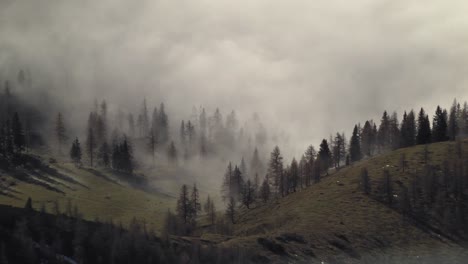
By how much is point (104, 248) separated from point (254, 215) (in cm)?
8370

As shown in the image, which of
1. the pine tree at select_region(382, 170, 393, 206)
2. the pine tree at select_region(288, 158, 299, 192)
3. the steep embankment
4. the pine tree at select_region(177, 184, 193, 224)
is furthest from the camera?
the pine tree at select_region(288, 158, 299, 192)

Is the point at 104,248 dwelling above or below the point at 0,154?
below

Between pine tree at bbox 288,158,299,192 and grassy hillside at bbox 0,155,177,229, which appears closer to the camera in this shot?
grassy hillside at bbox 0,155,177,229

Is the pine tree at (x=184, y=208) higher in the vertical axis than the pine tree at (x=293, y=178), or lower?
lower

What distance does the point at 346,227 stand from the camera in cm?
13775

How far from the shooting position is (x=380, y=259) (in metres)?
126

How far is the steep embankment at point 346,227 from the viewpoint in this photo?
121750 millimetres

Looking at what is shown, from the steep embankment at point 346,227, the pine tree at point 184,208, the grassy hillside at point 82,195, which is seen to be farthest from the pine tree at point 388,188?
the grassy hillside at point 82,195

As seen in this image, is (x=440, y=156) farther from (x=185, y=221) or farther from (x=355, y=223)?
(x=185, y=221)

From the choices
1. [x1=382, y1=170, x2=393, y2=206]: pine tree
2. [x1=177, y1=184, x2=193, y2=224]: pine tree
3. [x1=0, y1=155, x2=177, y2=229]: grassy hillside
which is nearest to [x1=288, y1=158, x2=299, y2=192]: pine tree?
[x1=382, y1=170, x2=393, y2=206]: pine tree

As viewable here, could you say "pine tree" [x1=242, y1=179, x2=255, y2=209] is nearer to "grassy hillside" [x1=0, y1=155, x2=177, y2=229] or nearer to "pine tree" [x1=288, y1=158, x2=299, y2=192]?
"pine tree" [x1=288, y1=158, x2=299, y2=192]

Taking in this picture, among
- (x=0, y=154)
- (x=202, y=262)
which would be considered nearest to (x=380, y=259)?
(x=202, y=262)

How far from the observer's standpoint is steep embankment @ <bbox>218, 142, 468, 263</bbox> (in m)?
122

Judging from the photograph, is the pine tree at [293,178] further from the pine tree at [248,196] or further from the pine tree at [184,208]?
the pine tree at [184,208]
